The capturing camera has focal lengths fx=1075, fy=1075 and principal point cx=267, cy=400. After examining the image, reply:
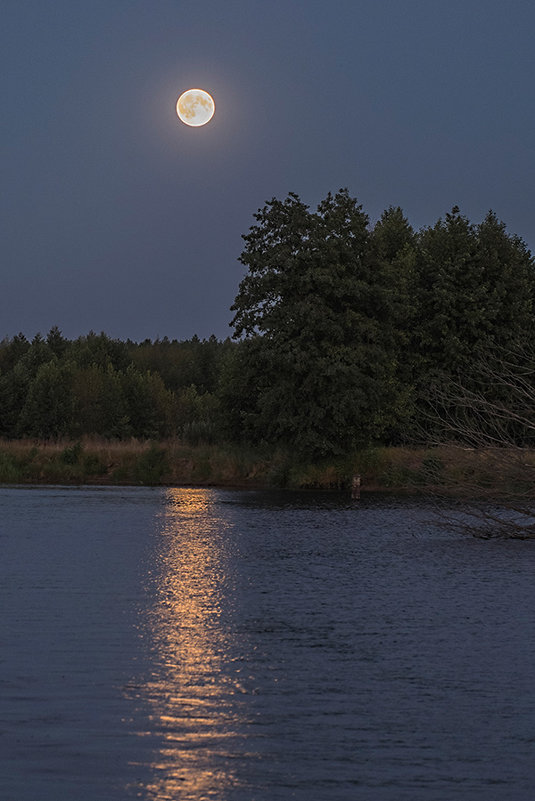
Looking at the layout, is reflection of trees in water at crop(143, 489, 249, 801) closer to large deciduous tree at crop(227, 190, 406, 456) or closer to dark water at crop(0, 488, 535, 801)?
dark water at crop(0, 488, 535, 801)

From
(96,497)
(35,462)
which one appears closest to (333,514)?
(96,497)

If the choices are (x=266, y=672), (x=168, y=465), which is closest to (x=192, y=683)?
(x=266, y=672)

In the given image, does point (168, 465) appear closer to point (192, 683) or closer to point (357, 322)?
point (357, 322)

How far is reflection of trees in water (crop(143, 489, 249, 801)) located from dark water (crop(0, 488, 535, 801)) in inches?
1.9

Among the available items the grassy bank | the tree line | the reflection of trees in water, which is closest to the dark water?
the reflection of trees in water

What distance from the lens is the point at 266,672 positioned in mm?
17375

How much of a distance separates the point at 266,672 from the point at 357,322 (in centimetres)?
5348

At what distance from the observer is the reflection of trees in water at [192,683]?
472 inches

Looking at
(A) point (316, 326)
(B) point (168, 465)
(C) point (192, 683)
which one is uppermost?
(A) point (316, 326)

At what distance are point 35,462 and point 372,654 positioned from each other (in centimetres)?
6186

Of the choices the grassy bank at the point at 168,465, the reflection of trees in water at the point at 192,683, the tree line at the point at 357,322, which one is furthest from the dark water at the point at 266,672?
the grassy bank at the point at 168,465

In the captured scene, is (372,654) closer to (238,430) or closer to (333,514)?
(333,514)

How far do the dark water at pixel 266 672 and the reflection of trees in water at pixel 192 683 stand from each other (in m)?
0.05

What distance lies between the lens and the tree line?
67750 mm
